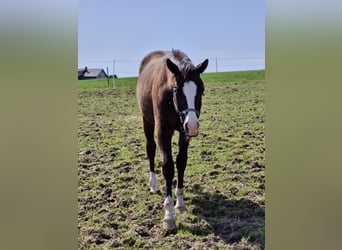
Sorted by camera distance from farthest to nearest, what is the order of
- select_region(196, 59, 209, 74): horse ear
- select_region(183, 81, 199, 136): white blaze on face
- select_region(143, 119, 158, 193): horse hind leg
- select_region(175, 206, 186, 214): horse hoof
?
select_region(143, 119, 158, 193): horse hind leg < select_region(175, 206, 186, 214): horse hoof < select_region(196, 59, 209, 74): horse ear < select_region(183, 81, 199, 136): white blaze on face

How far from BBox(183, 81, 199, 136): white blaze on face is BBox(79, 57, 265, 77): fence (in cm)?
21

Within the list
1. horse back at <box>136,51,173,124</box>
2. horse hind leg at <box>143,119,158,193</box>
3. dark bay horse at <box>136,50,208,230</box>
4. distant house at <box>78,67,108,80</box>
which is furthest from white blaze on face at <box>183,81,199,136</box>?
distant house at <box>78,67,108,80</box>

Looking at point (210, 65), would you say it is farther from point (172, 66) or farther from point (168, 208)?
point (168, 208)

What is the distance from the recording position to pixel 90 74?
7.34 feet

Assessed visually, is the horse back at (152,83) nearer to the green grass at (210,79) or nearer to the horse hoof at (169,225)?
the green grass at (210,79)

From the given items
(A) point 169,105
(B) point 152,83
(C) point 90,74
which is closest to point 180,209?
(A) point 169,105

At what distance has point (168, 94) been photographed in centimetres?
205

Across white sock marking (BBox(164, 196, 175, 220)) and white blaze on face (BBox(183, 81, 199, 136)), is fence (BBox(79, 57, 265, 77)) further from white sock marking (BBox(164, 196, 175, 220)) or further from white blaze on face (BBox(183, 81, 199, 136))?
white sock marking (BBox(164, 196, 175, 220))

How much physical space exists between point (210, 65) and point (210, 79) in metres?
0.08

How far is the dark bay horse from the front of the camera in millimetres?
1923

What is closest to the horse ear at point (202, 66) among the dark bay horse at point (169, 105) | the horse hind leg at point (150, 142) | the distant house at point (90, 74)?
the dark bay horse at point (169, 105)

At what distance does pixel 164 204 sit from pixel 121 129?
528 mm
